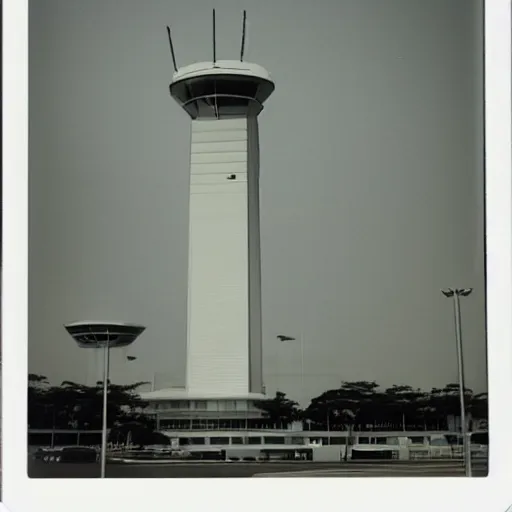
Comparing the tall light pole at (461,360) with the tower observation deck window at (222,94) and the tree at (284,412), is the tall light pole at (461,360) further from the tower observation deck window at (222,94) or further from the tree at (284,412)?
the tower observation deck window at (222,94)

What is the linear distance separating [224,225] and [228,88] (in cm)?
36

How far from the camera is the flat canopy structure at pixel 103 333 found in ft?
7.78

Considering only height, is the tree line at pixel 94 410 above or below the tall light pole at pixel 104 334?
below

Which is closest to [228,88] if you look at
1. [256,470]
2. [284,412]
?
[284,412]

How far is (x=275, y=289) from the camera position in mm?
2383

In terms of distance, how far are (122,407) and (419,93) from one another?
1127 mm

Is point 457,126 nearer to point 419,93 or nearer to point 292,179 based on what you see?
point 419,93

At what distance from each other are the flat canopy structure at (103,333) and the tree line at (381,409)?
0.38 m

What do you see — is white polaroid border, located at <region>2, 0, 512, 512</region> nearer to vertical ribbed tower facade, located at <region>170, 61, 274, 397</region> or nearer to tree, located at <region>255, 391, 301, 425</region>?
tree, located at <region>255, 391, 301, 425</region>

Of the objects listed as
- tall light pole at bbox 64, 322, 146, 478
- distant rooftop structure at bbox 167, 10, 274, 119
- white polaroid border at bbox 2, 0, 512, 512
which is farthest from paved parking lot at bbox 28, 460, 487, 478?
distant rooftop structure at bbox 167, 10, 274, 119

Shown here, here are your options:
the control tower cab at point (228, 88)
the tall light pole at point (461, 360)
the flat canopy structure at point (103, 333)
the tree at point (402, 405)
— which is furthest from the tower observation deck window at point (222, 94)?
the tree at point (402, 405)

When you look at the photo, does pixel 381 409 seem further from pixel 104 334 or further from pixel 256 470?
pixel 104 334

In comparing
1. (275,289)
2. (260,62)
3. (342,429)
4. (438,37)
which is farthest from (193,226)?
(438,37)
